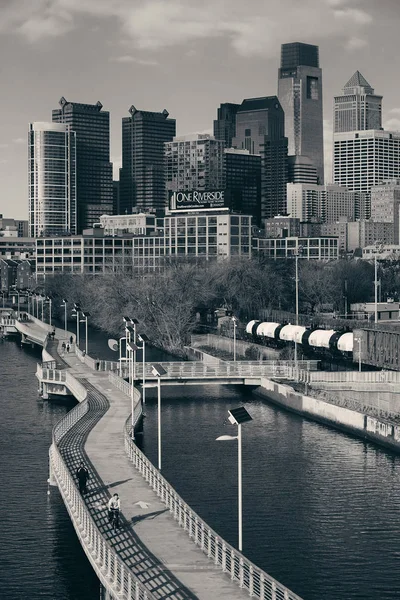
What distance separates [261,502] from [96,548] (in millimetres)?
16100

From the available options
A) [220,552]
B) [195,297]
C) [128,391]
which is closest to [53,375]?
[128,391]

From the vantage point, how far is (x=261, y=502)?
5953 cm

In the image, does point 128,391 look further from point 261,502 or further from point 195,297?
point 195,297

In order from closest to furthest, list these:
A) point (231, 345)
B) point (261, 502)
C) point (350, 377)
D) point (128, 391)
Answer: point (261, 502) < point (128, 391) < point (350, 377) < point (231, 345)

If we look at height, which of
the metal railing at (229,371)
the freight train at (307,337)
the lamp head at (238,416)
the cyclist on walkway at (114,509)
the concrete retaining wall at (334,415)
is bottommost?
the concrete retaining wall at (334,415)

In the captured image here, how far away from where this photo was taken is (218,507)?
2285 inches

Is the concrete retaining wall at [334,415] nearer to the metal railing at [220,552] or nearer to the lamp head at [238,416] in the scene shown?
the metal railing at [220,552]

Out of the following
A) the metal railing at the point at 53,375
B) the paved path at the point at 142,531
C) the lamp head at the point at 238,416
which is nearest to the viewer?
the paved path at the point at 142,531

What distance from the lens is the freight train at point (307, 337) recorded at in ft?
377

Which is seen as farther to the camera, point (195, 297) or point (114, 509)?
point (195, 297)

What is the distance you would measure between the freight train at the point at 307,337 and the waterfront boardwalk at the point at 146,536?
165ft

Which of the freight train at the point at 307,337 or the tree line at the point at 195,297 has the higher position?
the tree line at the point at 195,297

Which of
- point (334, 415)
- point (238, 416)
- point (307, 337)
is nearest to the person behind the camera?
point (238, 416)

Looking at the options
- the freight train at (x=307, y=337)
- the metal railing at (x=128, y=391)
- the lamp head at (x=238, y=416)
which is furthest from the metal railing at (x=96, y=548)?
the freight train at (x=307, y=337)
